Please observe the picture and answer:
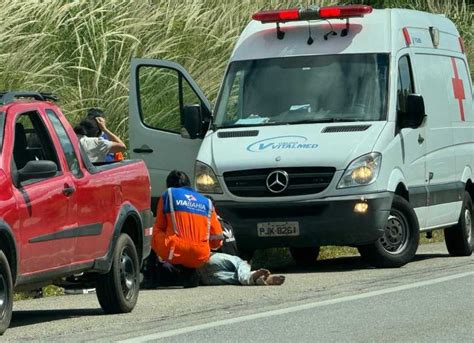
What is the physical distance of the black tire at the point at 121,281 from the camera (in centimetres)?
1182

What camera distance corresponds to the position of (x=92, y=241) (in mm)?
11594

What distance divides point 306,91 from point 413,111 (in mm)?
1135

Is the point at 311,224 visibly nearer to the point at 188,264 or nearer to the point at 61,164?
the point at 188,264

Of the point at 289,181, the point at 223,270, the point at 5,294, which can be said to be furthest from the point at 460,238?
the point at 5,294

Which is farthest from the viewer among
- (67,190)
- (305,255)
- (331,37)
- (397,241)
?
(305,255)

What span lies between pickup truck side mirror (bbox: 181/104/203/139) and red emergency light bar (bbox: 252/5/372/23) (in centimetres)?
120

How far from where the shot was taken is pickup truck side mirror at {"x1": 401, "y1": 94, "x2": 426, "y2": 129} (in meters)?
16.2

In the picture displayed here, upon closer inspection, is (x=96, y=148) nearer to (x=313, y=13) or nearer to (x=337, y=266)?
(x=313, y=13)

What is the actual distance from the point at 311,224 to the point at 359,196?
548 mm

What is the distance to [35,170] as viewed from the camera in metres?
10.5

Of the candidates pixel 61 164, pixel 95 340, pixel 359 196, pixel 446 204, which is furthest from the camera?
pixel 446 204

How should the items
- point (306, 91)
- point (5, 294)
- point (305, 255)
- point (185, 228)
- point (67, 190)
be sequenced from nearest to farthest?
point (5, 294) → point (67, 190) → point (185, 228) → point (306, 91) → point (305, 255)

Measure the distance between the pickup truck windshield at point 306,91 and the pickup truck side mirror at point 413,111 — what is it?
267 mm

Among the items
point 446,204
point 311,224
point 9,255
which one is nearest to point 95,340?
point 9,255
